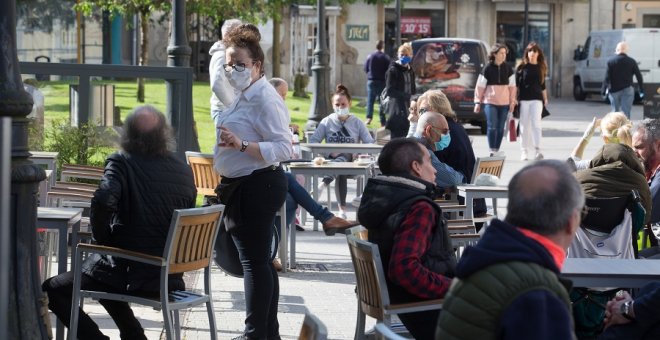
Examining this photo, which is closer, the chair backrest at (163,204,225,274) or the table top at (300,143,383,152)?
the chair backrest at (163,204,225,274)

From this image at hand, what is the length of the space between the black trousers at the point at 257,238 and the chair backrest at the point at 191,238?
36 cm


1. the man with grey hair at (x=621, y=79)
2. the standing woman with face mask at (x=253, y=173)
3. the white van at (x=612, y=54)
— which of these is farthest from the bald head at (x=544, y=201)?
the white van at (x=612, y=54)

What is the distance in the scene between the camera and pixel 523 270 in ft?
11.8

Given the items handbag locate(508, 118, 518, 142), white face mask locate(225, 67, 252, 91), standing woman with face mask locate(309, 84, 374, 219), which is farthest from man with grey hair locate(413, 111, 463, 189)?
handbag locate(508, 118, 518, 142)

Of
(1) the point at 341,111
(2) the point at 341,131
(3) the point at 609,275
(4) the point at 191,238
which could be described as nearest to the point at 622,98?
(2) the point at 341,131

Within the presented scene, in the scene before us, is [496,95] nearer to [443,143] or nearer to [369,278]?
[443,143]

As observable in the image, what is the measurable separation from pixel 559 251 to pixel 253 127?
3517 mm

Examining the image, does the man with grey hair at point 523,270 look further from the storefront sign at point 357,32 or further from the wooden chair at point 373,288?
the storefront sign at point 357,32

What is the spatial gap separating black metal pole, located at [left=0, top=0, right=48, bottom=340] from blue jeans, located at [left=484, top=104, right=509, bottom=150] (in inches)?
563

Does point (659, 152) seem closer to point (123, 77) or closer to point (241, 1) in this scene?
point (123, 77)

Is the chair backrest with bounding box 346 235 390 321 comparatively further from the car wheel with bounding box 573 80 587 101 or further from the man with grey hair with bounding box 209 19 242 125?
the car wheel with bounding box 573 80 587 101

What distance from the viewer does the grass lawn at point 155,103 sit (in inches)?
477

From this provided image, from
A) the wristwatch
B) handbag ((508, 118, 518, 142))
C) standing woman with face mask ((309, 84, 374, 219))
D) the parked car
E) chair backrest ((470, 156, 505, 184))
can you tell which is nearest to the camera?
the wristwatch

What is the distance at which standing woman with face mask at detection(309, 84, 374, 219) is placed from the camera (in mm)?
13492
